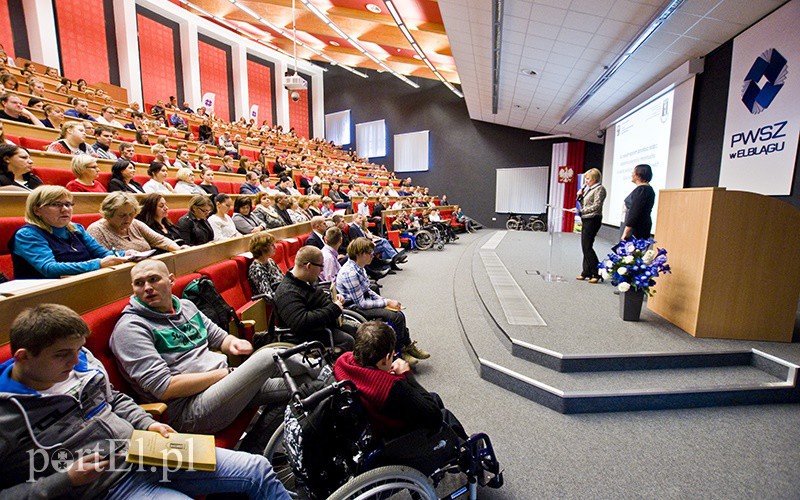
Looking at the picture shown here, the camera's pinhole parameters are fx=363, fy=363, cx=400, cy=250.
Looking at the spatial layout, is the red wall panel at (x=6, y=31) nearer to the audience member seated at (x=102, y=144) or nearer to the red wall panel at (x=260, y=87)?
the audience member seated at (x=102, y=144)

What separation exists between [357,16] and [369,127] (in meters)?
6.73

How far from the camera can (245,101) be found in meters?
13.3

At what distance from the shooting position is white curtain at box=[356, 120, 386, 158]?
15.4m

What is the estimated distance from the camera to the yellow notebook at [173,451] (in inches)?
38.4

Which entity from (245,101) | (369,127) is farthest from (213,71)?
(369,127)

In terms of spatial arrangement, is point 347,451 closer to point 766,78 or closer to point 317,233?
point 317,233

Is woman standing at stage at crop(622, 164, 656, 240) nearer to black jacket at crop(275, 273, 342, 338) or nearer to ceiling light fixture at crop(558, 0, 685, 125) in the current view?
ceiling light fixture at crop(558, 0, 685, 125)

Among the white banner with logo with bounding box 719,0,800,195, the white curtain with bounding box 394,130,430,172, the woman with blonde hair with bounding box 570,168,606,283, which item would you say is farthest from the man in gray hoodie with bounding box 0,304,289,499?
the white curtain with bounding box 394,130,430,172

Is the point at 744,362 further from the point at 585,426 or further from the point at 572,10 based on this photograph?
the point at 572,10

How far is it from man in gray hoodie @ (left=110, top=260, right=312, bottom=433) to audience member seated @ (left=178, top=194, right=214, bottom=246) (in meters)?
1.47

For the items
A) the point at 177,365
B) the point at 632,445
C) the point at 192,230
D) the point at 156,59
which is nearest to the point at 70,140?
the point at 192,230

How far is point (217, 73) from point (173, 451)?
14463 mm

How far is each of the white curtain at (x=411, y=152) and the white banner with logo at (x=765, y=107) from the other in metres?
11.0

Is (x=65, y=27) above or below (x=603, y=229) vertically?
above
